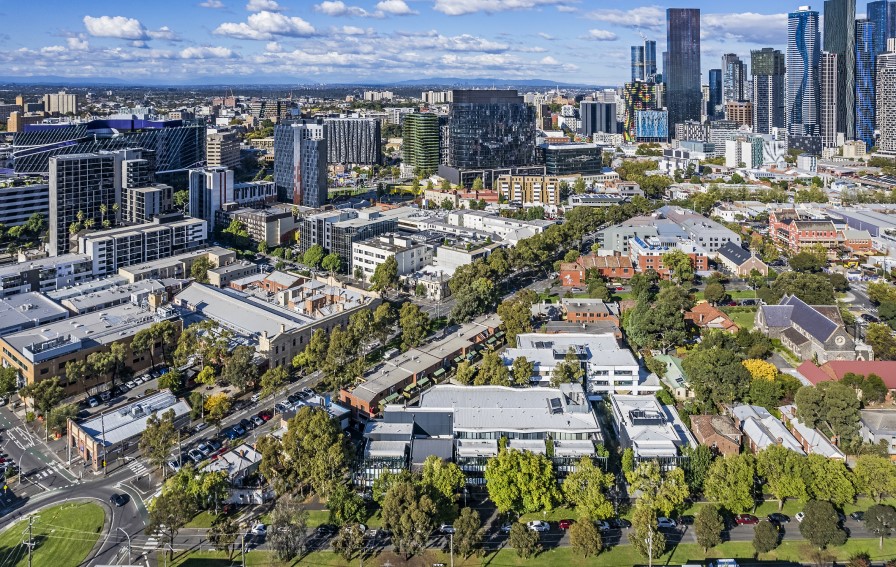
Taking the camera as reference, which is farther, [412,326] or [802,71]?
[802,71]

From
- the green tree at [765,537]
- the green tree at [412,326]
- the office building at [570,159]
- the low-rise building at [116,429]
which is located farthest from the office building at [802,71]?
the low-rise building at [116,429]

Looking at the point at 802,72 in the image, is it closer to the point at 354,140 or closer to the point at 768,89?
the point at 768,89

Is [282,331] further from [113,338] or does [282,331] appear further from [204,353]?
[113,338]

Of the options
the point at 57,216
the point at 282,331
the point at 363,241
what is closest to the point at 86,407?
the point at 282,331

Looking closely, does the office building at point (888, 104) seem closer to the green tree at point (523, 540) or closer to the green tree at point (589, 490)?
the green tree at point (589, 490)

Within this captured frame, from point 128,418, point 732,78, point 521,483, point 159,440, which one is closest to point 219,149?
→ point 128,418

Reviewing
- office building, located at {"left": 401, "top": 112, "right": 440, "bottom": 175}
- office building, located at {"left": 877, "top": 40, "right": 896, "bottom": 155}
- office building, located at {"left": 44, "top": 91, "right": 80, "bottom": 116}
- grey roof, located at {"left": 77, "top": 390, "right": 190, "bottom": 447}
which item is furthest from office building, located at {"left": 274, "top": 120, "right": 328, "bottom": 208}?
office building, located at {"left": 877, "top": 40, "right": 896, "bottom": 155}
